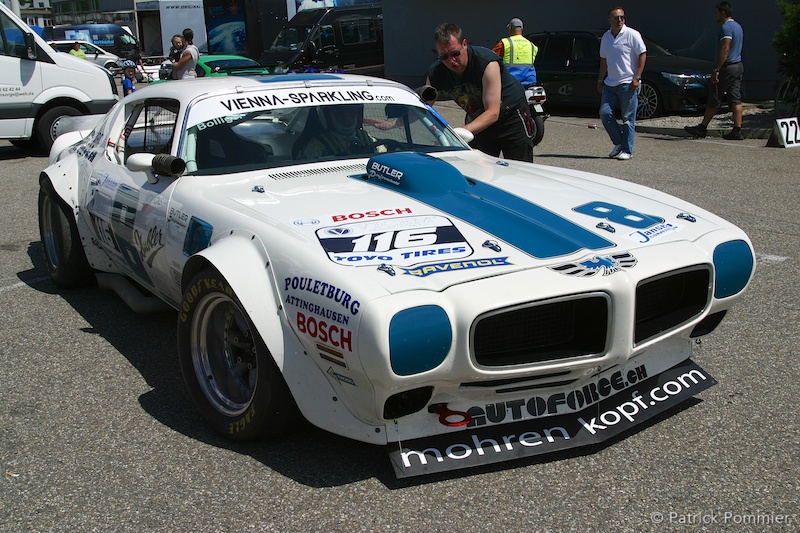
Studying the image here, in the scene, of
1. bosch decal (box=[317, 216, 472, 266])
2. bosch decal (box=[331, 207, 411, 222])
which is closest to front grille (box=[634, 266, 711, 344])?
bosch decal (box=[317, 216, 472, 266])

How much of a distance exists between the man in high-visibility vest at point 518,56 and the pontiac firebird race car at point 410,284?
22.3 ft

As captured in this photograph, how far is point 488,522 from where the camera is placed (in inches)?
103

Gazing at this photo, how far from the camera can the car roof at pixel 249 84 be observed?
430cm

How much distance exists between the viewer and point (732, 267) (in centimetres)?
326

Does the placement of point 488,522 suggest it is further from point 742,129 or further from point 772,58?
point 772,58

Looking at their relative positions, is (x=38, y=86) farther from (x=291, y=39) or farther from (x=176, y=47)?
(x=291, y=39)

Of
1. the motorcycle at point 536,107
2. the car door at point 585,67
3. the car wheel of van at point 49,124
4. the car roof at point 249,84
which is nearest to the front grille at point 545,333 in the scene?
the car roof at point 249,84

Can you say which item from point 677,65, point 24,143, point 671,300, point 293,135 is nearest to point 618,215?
point 671,300

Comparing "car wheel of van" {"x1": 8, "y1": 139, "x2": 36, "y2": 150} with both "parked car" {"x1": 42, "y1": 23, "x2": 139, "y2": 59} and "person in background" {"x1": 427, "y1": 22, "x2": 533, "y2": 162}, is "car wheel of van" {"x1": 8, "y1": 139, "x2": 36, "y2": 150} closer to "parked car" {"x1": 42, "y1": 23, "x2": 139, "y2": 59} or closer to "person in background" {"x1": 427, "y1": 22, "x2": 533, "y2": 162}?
"person in background" {"x1": 427, "y1": 22, "x2": 533, "y2": 162}

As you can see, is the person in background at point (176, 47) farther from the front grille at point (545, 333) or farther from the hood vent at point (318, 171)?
the front grille at point (545, 333)

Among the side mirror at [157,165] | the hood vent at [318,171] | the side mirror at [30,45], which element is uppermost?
the side mirror at [30,45]

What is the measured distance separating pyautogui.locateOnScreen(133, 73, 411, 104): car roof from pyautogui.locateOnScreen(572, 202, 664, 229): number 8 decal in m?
1.63

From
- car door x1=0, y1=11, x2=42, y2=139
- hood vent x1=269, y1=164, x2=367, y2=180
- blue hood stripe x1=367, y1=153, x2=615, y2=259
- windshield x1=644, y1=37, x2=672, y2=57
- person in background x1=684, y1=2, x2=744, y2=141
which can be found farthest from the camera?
windshield x1=644, y1=37, x2=672, y2=57

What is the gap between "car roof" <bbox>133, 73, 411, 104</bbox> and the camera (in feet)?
14.1
